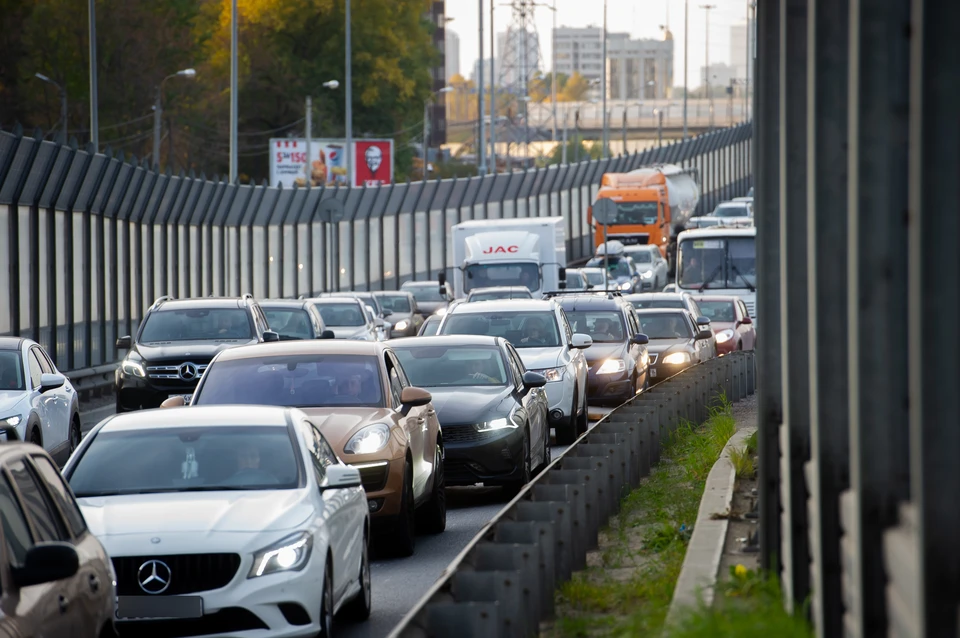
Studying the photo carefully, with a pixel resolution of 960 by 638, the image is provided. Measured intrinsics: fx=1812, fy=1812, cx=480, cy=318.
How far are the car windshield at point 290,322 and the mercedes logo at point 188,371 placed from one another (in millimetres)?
4208

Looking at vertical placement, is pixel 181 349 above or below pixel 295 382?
below

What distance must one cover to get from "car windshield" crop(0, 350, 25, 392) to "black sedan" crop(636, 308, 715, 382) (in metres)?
12.9

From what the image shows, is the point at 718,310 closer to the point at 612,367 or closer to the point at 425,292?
the point at 612,367

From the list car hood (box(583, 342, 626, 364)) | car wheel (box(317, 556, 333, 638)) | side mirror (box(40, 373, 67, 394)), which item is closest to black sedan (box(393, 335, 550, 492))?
side mirror (box(40, 373, 67, 394))

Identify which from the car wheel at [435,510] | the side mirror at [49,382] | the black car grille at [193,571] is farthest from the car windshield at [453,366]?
the black car grille at [193,571]

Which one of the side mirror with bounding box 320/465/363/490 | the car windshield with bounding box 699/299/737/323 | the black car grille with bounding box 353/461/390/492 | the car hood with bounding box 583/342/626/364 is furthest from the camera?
the car windshield with bounding box 699/299/737/323

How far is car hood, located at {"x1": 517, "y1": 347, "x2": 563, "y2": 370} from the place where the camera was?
2053 centimetres

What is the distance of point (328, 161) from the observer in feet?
290

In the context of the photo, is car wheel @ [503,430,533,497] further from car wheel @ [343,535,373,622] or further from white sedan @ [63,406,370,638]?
car wheel @ [343,535,373,622]

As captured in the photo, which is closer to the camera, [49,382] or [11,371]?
[49,382]

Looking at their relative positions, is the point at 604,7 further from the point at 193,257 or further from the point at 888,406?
the point at 888,406

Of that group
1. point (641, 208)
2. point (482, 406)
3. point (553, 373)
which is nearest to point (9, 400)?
point (482, 406)

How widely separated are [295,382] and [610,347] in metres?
11.9

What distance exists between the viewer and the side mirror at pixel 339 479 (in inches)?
358
